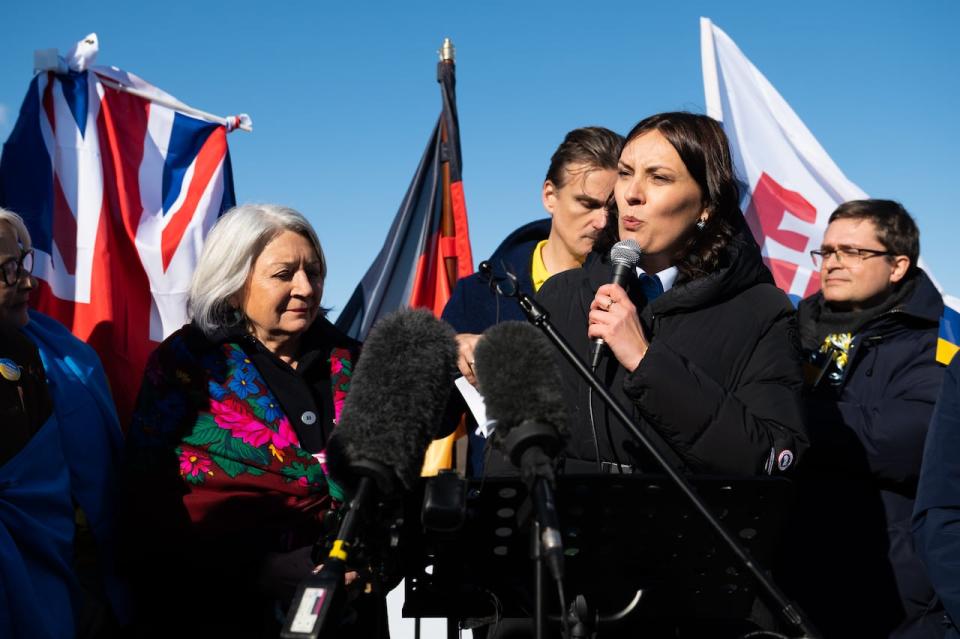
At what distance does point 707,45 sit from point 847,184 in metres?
1.62

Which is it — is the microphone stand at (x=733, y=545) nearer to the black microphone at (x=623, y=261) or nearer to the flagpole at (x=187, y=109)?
the black microphone at (x=623, y=261)

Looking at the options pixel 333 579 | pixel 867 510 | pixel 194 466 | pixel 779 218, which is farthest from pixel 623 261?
pixel 779 218

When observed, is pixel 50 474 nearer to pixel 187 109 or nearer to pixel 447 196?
pixel 187 109

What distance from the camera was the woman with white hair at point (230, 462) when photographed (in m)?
3.29

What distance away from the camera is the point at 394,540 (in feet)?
6.66

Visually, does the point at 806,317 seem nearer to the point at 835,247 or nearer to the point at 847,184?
the point at 835,247

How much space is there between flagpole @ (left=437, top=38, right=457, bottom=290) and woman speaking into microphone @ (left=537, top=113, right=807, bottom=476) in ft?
11.7

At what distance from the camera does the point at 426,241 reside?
6871 mm

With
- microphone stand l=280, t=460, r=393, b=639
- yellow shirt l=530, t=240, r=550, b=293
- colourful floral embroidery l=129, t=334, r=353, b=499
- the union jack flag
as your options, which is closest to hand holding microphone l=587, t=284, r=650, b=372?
microphone stand l=280, t=460, r=393, b=639

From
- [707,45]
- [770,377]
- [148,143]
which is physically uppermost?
[707,45]

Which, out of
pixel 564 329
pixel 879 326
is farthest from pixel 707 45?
pixel 564 329

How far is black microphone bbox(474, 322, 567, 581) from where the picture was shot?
187cm

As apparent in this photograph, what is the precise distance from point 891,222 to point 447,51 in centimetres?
364

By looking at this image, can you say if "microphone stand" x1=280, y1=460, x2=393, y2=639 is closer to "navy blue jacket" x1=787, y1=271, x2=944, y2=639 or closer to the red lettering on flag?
"navy blue jacket" x1=787, y1=271, x2=944, y2=639
